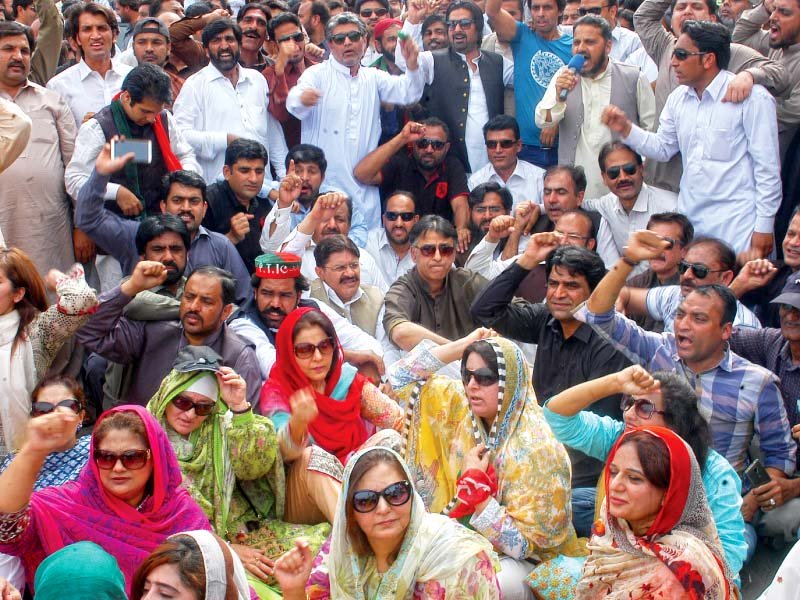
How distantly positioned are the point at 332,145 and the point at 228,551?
4.66 m

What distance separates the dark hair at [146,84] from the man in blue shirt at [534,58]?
8.79 feet

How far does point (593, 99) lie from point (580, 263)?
2.33m

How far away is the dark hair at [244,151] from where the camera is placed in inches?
282

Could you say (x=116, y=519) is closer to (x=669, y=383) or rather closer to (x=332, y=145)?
(x=669, y=383)

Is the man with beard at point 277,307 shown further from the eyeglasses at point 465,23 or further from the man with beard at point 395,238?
the eyeglasses at point 465,23

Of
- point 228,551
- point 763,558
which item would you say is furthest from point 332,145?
point 228,551

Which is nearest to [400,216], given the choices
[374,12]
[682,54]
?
[682,54]

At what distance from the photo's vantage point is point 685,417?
15.5 feet

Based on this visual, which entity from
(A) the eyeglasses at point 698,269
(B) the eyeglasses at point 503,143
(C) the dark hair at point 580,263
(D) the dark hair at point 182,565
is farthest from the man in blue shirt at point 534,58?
(D) the dark hair at point 182,565

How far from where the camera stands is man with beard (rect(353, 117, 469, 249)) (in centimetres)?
791

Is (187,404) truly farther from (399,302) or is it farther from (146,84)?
(146,84)

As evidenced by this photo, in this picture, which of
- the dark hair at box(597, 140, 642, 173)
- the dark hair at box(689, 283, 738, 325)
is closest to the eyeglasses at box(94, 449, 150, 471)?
the dark hair at box(689, 283, 738, 325)

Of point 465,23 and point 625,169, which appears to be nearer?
point 625,169

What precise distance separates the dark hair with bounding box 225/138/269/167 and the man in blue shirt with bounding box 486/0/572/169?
207 cm
